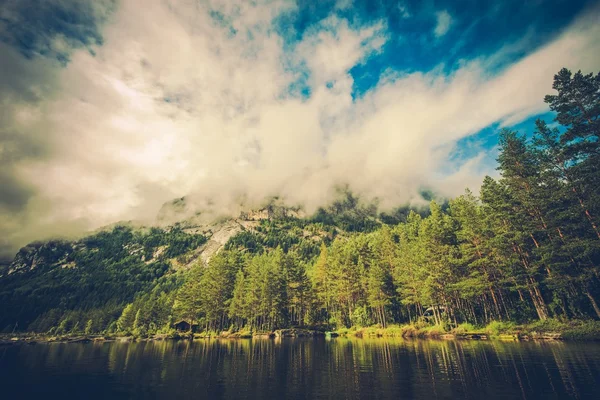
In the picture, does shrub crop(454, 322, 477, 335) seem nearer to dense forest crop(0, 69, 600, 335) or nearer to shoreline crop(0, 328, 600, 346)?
shoreline crop(0, 328, 600, 346)

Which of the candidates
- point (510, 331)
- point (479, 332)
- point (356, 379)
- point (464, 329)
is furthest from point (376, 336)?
point (356, 379)

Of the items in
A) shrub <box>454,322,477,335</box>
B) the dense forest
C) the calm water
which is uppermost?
the dense forest

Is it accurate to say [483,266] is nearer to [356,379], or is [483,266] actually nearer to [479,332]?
[479,332]

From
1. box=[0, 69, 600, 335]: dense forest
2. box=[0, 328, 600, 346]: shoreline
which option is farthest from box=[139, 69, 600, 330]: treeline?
box=[0, 328, 600, 346]: shoreline

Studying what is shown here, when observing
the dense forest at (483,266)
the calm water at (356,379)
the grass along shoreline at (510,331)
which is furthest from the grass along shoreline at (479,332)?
the calm water at (356,379)

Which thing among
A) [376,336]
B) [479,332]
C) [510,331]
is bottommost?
[376,336]

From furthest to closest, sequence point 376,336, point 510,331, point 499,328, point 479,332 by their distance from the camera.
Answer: point 376,336 → point 479,332 → point 499,328 → point 510,331

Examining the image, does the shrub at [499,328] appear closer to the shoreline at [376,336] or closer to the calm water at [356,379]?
A: the shoreline at [376,336]

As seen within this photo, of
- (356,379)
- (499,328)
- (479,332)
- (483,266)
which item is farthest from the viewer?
(483,266)

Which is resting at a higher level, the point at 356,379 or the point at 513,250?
the point at 513,250

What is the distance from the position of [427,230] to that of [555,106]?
27.4 meters

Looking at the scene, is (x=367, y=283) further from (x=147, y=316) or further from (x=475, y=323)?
(x=147, y=316)

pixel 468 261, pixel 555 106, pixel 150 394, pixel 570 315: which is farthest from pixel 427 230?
pixel 150 394

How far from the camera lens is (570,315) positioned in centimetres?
3728
